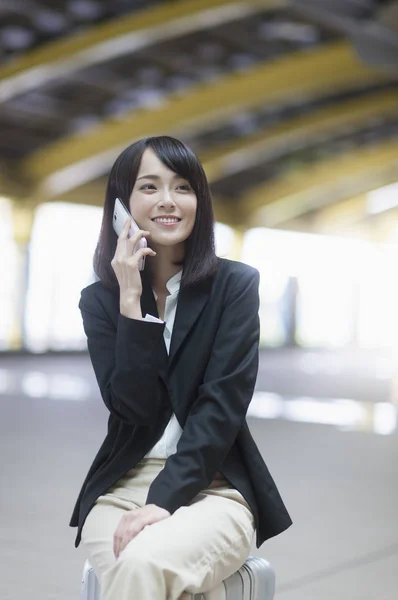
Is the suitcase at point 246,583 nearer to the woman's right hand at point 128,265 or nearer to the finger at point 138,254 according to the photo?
the woman's right hand at point 128,265

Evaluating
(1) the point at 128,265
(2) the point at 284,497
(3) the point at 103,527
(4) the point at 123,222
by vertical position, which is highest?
(4) the point at 123,222

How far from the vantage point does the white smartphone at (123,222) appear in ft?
9.94

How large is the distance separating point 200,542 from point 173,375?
60 cm

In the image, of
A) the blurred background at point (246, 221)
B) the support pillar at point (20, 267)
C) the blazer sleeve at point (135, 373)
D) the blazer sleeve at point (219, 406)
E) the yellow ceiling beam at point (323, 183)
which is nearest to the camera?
the blazer sleeve at point (219, 406)

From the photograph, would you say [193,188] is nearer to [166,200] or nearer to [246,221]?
[166,200]

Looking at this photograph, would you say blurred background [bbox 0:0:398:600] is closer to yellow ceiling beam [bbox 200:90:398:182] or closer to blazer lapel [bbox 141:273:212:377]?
yellow ceiling beam [bbox 200:90:398:182]

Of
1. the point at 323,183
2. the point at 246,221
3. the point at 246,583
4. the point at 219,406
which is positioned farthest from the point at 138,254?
the point at 246,221

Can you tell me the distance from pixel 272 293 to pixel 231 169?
10.5 meters

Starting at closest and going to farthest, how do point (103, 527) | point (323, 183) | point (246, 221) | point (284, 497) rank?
1. point (103, 527)
2. point (284, 497)
3. point (323, 183)
4. point (246, 221)

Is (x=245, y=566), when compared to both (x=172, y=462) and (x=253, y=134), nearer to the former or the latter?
(x=172, y=462)

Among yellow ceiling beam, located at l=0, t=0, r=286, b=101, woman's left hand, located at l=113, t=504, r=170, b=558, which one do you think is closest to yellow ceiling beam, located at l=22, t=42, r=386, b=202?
yellow ceiling beam, located at l=0, t=0, r=286, b=101

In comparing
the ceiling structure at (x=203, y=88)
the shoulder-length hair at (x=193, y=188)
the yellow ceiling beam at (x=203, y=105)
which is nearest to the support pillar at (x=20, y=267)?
the ceiling structure at (x=203, y=88)

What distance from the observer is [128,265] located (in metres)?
2.99

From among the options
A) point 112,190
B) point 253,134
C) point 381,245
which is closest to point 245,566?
point 112,190
